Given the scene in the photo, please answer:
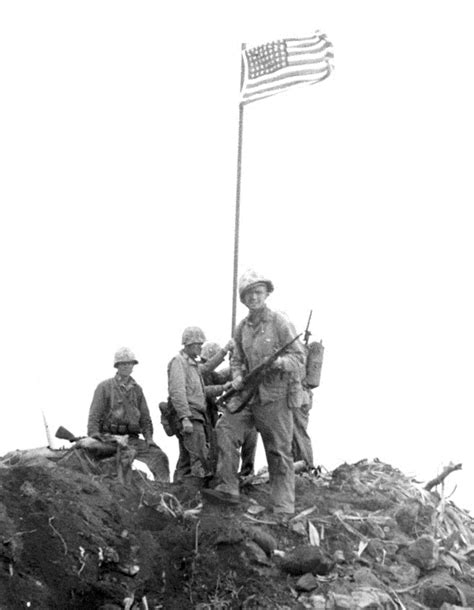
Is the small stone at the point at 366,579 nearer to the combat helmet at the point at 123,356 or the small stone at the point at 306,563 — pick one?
the small stone at the point at 306,563

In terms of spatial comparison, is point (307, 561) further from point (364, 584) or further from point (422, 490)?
point (422, 490)

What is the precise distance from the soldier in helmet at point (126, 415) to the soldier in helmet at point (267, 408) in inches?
77.1

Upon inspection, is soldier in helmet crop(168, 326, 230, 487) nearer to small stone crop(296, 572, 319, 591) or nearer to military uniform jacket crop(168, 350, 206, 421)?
military uniform jacket crop(168, 350, 206, 421)

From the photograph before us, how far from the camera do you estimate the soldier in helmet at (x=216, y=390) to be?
489 inches

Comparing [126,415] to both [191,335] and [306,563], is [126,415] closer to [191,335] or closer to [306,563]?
[191,335]

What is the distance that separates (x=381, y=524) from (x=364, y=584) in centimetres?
172

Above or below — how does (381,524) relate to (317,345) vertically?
below

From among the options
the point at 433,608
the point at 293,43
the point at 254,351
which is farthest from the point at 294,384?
the point at 293,43

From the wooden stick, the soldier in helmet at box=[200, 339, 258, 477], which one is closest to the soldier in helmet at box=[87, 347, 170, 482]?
the soldier in helmet at box=[200, 339, 258, 477]

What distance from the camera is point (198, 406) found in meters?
12.0

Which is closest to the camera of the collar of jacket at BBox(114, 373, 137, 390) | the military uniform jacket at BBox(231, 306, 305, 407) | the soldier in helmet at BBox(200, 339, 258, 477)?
the military uniform jacket at BBox(231, 306, 305, 407)

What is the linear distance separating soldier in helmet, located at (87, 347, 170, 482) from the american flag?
555 centimetres

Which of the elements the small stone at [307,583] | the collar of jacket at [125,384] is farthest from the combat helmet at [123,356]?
the small stone at [307,583]

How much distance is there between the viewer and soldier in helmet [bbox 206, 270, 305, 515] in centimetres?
1044
